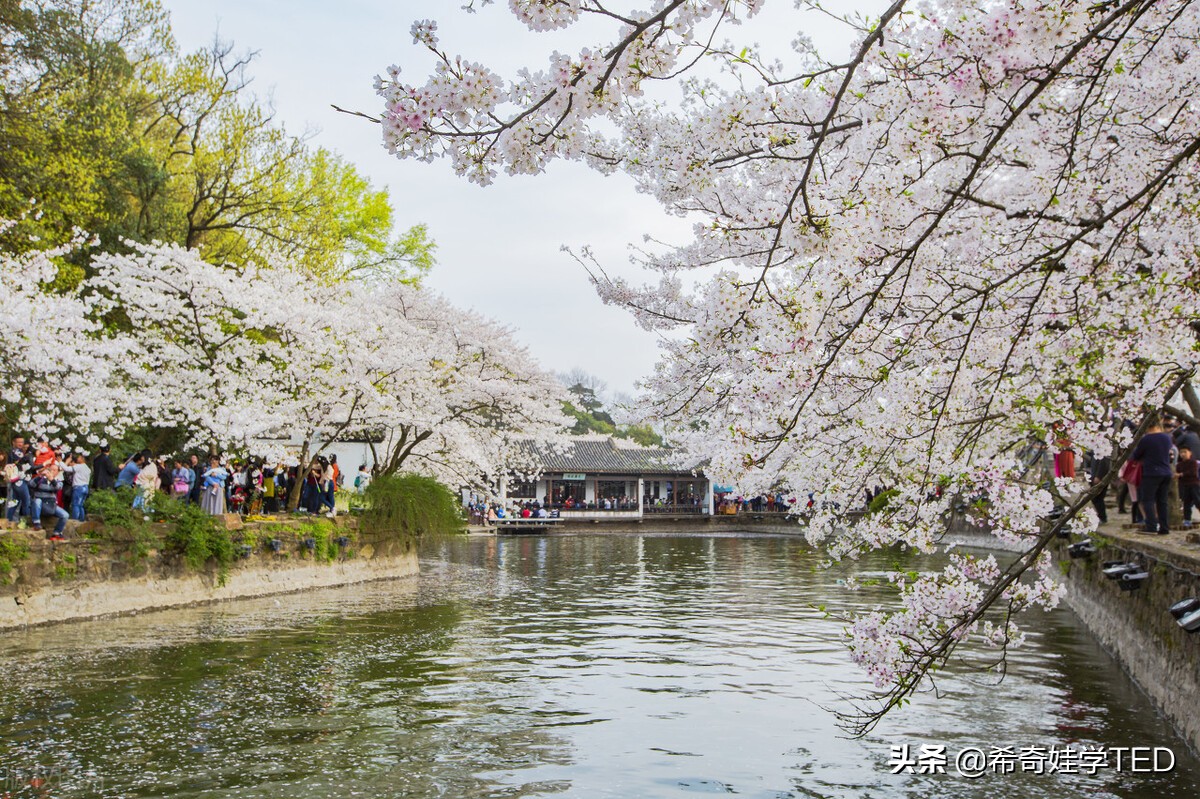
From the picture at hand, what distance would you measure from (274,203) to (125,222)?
4470 millimetres

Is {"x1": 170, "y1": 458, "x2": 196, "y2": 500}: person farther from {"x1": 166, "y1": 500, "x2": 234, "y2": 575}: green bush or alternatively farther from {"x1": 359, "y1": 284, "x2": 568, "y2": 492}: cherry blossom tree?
{"x1": 359, "y1": 284, "x2": 568, "y2": 492}: cherry blossom tree

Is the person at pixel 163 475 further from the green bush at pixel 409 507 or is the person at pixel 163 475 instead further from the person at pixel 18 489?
the green bush at pixel 409 507

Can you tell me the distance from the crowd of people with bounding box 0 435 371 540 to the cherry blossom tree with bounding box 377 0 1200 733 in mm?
9551

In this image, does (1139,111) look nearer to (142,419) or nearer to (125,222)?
(142,419)

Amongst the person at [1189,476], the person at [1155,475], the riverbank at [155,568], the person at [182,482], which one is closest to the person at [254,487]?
the riverbank at [155,568]

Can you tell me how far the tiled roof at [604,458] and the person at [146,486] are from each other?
35851 mm

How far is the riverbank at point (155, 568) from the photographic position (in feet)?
46.8

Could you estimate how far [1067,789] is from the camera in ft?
24.2

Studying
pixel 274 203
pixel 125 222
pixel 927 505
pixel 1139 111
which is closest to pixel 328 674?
pixel 927 505

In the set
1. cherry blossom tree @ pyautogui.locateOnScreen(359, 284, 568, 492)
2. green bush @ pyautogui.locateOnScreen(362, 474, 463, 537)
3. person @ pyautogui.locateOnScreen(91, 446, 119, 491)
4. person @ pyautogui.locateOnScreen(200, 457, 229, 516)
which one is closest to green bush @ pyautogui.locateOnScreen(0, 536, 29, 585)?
person @ pyautogui.locateOnScreen(91, 446, 119, 491)

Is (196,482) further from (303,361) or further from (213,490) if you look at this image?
(303,361)

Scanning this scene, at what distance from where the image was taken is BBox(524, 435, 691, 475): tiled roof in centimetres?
5528

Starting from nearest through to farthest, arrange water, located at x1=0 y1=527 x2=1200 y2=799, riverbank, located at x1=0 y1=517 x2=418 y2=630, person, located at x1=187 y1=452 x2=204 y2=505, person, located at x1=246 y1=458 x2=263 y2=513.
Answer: water, located at x1=0 y1=527 x2=1200 y2=799, riverbank, located at x1=0 y1=517 x2=418 y2=630, person, located at x1=187 y1=452 x2=204 y2=505, person, located at x1=246 y1=458 x2=263 y2=513

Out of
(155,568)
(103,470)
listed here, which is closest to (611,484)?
(103,470)
